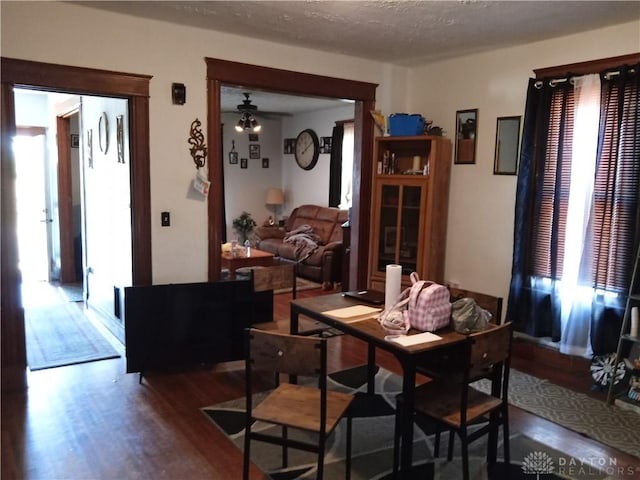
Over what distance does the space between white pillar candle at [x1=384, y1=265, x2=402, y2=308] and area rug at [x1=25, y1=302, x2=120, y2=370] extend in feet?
7.97

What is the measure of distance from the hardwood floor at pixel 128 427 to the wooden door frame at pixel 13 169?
1.17ft

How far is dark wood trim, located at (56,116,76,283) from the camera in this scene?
6176mm

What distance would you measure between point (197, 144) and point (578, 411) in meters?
3.16

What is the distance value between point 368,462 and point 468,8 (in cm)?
273

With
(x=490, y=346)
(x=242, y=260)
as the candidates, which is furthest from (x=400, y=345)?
(x=242, y=260)

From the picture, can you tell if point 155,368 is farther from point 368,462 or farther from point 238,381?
point 368,462

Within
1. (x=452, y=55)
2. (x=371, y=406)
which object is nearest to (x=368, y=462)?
(x=371, y=406)

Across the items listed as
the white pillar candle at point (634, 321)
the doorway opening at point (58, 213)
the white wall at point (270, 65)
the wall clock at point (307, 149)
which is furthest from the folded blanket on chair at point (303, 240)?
the white pillar candle at point (634, 321)

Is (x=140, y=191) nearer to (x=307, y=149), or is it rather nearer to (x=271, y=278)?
(x=271, y=278)

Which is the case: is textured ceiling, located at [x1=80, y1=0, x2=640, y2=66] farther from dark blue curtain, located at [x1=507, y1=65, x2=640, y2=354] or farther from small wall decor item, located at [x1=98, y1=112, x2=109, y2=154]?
small wall decor item, located at [x1=98, y1=112, x2=109, y2=154]

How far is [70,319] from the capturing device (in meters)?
4.88

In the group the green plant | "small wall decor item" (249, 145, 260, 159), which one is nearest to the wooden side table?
the green plant

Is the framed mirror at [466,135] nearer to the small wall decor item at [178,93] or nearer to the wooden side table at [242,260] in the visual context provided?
the small wall decor item at [178,93]

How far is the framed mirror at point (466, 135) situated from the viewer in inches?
175
